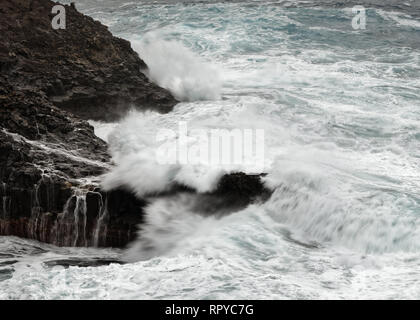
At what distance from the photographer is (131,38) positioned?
21.0 metres

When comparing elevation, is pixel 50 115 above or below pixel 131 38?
below

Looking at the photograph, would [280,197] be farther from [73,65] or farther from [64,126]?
[73,65]

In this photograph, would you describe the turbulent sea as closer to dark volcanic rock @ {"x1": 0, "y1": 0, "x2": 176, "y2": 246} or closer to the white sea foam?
the white sea foam

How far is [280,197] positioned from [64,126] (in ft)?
12.0

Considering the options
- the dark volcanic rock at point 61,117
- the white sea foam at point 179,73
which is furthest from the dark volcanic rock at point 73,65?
the white sea foam at point 179,73

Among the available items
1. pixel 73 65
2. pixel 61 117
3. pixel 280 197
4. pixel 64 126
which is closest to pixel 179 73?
pixel 73 65

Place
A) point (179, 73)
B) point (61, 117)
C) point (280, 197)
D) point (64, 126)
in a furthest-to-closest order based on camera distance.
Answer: point (179, 73) < point (61, 117) < point (64, 126) < point (280, 197)

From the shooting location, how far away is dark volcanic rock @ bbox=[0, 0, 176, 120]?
1186 cm

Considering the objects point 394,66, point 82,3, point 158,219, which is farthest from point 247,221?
point 82,3

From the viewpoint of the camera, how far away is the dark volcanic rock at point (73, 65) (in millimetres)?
11859

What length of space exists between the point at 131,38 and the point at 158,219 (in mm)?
13279

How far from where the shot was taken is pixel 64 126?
1018 cm

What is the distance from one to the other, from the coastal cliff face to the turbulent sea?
0.25 metres
